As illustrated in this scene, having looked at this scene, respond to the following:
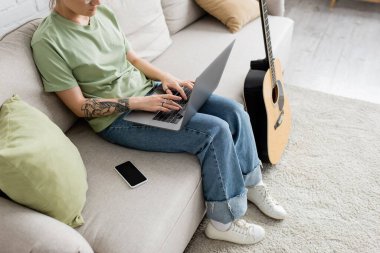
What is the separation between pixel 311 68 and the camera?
262 centimetres

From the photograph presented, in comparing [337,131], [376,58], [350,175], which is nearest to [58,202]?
[350,175]

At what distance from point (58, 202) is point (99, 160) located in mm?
314

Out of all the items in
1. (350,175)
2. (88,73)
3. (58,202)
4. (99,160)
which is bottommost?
(350,175)

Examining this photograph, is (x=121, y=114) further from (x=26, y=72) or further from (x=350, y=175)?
(x=350, y=175)

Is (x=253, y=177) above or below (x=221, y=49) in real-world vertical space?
below

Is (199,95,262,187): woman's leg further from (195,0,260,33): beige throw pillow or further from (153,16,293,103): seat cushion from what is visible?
(195,0,260,33): beige throw pillow

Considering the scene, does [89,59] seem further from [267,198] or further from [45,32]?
[267,198]

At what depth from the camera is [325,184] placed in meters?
1.76

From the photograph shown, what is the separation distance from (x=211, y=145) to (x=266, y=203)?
0.43 meters

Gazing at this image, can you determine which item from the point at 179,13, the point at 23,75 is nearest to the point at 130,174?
the point at 23,75

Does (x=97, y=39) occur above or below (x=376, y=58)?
above

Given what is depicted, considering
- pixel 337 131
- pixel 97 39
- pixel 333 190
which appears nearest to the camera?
pixel 97 39

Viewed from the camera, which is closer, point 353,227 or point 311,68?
point 353,227

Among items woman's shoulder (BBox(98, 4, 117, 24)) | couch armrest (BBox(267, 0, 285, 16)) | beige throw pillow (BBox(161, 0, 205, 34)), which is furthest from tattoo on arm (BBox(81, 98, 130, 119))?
couch armrest (BBox(267, 0, 285, 16))
